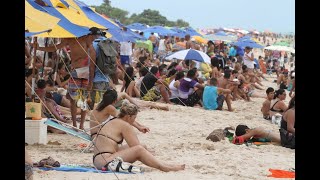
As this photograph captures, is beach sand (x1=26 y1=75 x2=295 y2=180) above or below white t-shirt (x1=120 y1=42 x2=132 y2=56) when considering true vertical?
below

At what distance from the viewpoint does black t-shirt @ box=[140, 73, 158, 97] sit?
1255 cm

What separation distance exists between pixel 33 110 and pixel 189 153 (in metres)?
2.01

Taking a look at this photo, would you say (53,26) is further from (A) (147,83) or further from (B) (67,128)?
(A) (147,83)

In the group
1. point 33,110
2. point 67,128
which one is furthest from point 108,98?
point 33,110

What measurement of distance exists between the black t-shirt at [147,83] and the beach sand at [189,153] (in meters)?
1.58

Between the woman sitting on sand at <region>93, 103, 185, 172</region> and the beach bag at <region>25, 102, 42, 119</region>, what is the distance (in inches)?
44.7

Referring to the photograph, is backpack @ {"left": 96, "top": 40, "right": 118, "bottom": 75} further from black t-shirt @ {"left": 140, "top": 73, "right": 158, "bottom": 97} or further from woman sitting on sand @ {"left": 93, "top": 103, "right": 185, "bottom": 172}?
black t-shirt @ {"left": 140, "top": 73, "right": 158, "bottom": 97}

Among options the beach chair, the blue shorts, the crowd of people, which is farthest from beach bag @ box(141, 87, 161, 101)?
the beach chair

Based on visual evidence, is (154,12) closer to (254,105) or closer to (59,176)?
(254,105)

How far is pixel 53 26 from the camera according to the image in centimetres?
743

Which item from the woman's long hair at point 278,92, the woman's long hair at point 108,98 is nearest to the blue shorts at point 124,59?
the woman's long hair at point 278,92

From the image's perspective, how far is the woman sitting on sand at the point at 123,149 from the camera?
6156mm

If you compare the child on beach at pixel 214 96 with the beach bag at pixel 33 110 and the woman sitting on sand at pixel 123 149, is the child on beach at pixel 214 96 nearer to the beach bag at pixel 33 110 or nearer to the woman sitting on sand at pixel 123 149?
the beach bag at pixel 33 110
